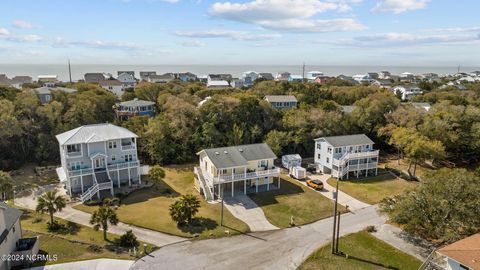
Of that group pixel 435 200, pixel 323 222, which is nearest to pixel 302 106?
pixel 323 222

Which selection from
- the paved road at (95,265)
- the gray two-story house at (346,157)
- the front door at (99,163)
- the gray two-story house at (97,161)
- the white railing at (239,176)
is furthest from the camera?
the gray two-story house at (346,157)

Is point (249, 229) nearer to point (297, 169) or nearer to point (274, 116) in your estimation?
point (297, 169)

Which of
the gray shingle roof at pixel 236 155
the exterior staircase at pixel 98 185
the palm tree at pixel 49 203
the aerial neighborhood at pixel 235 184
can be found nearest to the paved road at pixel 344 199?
the aerial neighborhood at pixel 235 184

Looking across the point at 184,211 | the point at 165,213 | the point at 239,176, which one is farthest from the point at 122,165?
the point at 239,176

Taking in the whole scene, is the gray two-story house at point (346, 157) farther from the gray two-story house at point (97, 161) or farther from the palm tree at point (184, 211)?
the gray two-story house at point (97, 161)

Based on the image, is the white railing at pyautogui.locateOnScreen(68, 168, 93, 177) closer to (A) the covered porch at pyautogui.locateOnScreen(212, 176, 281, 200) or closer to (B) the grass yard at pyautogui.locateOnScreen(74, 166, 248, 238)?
(B) the grass yard at pyautogui.locateOnScreen(74, 166, 248, 238)

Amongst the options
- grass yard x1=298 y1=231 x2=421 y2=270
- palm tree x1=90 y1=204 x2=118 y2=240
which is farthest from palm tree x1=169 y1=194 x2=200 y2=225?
grass yard x1=298 y1=231 x2=421 y2=270
